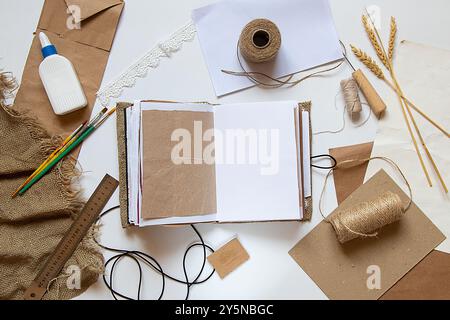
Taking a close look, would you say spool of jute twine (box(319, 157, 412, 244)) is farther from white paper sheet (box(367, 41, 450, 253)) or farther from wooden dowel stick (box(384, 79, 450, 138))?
wooden dowel stick (box(384, 79, 450, 138))

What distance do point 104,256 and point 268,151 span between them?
436mm

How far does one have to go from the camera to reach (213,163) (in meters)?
1.03

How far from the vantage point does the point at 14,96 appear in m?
1.06

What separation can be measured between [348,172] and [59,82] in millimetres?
679

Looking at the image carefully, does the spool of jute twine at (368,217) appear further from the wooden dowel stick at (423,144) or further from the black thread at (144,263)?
the black thread at (144,263)

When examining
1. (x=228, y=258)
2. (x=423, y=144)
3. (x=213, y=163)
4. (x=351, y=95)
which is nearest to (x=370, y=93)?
(x=351, y=95)

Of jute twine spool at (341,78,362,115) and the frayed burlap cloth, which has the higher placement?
jute twine spool at (341,78,362,115)

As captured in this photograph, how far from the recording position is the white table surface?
3.47ft

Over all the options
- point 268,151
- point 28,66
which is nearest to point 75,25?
point 28,66

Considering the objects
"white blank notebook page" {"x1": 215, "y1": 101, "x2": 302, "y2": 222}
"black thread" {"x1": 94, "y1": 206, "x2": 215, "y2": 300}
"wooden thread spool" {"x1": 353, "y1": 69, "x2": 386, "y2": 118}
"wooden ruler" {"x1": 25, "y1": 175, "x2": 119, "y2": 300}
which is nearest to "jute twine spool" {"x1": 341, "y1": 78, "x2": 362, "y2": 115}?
"wooden thread spool" {"x1": 353, "y1": 69, "x2": 386, "y2": 118}

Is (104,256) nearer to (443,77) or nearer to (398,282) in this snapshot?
(398,282)

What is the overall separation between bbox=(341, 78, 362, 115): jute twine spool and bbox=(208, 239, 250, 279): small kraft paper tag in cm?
40

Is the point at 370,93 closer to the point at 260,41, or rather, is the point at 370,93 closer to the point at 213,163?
the point at 260,41
